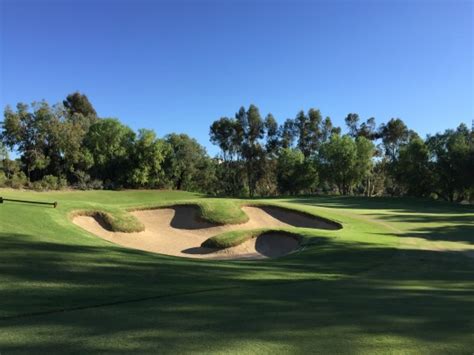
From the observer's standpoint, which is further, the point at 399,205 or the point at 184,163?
the point at 184,163

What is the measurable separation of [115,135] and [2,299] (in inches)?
2136

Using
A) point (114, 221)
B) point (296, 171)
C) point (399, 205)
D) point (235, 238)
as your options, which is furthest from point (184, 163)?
point (235, 238)

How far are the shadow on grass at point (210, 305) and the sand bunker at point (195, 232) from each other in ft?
25.0

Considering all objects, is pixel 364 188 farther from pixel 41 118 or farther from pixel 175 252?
pixel 175 252

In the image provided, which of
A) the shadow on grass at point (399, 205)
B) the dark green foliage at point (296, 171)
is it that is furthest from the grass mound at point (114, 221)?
the dark green foliage at point (296, 171)

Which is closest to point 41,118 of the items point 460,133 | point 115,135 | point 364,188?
point 115,135

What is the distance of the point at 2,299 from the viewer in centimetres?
584

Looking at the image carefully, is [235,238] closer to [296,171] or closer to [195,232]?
[195,232]

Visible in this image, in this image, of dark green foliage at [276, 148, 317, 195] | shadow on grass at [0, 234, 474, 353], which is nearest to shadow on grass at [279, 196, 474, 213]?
dark green foliage at [276, 148, 317, 195]

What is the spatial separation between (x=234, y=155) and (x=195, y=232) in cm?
6291

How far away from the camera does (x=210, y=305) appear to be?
620 centimetres

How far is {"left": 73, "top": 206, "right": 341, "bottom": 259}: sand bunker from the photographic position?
1870 centimetres

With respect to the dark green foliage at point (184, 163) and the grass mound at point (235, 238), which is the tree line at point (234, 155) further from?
the grass mound at point (235, 238)

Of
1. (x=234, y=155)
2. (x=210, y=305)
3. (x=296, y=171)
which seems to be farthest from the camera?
(x=234, y=155)
